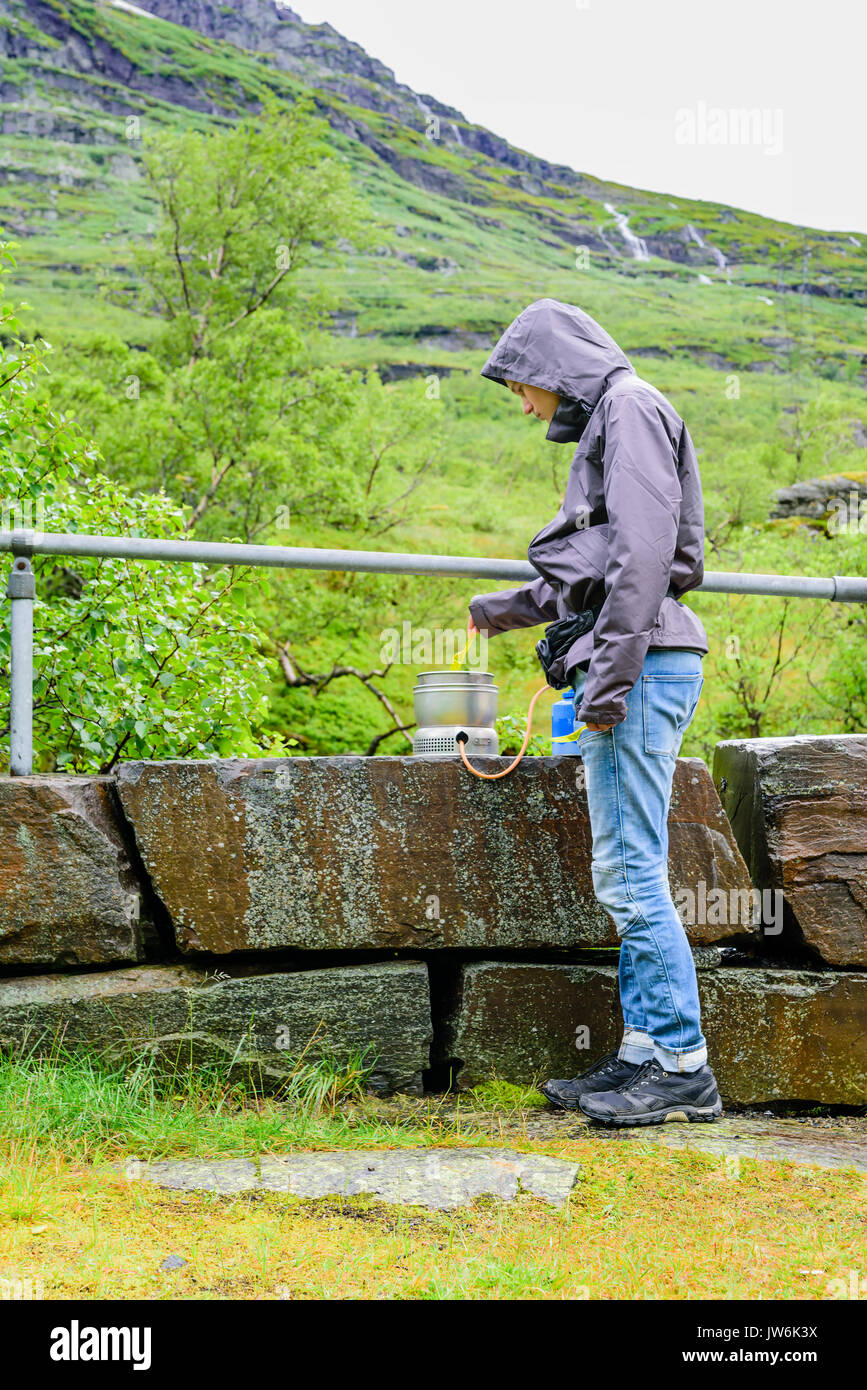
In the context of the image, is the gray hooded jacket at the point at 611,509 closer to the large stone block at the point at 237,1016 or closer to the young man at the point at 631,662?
the young man at the point at 631,662

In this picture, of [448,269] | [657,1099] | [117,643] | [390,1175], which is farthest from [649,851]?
[448,269]

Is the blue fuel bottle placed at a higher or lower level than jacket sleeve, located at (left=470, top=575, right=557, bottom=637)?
lower

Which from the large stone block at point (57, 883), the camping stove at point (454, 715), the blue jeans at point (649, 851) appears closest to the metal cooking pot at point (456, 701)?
the camping stove at point (454, 715)

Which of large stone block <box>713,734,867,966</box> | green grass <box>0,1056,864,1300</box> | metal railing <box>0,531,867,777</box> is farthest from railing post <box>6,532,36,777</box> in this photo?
large stone block <box>713,734,867,966</box>

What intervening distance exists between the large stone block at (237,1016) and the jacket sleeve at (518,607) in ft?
3.43

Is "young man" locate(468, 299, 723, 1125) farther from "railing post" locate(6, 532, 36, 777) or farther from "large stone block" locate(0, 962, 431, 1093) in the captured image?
"railing post" locate(6, 532, 36, 777)

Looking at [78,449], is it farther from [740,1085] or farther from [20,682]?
[740,1085]

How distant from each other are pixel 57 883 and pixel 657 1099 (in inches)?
66.2

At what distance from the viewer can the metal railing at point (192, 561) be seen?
3.27 m

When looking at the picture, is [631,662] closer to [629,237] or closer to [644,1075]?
[644,1075]

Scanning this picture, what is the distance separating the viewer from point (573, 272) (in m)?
109

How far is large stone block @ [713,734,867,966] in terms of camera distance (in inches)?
131

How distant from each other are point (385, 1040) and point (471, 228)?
12815 centimetres

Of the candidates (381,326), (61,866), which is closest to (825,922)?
(61,866)
